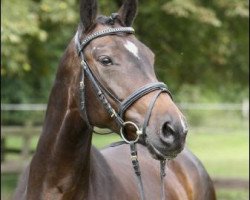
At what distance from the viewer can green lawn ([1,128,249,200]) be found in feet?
40.2

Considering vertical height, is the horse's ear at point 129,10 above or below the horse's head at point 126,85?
above

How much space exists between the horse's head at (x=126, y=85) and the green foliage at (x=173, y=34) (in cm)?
429

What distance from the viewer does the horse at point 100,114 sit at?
3172mm

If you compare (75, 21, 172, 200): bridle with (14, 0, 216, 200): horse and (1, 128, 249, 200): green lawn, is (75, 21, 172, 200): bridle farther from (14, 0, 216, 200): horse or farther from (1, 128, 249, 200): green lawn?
(1, 128, 249, 200): green lawn

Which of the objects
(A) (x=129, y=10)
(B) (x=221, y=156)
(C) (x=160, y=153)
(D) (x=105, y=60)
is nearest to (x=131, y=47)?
(D) (x=105, y=60)

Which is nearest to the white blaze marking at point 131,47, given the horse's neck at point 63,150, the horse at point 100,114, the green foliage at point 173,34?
the horse at point 100,114

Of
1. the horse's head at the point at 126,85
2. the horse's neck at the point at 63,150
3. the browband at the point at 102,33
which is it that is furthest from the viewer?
the horse's neck at the point at 63,150

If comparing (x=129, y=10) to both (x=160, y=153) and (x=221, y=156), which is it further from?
(x=221, y=156)

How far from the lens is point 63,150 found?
3613 millimetres

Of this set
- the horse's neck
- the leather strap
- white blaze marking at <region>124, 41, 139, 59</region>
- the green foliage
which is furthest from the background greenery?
the leather strap

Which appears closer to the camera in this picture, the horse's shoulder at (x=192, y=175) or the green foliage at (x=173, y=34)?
the horse's shoulder at (x=192, y=175)

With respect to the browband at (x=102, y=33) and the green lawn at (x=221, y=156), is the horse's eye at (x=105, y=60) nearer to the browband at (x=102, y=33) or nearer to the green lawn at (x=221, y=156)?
the browband at (x=102, y=33)

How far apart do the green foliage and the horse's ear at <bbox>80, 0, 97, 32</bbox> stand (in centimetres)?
425

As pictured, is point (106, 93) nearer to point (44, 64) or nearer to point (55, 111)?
point (55, 111)
